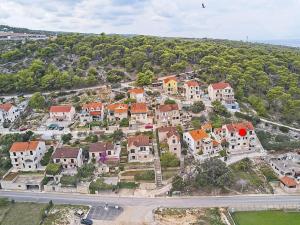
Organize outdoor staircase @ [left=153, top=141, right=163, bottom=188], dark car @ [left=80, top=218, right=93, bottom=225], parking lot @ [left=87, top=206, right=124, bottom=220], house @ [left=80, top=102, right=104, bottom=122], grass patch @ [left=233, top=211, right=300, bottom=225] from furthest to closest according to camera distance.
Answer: house @ [left=80, top=102, right=104, bottom=122], outdoor staircase @ [left=153, top=141, right=163, bottom=188], parking lot @ [left=87, top=206, right=124, bottom=220], grass patch @ [left=233, top=211, right=300, bottom=225], dark car @ [left=80, top=218, right=93, bottom=225]

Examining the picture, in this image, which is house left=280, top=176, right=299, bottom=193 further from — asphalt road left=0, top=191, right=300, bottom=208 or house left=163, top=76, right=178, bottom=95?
house left=163, top=76, right=178, bottom=95

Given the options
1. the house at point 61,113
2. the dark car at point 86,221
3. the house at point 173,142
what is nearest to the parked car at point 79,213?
the dark car at point 86,221

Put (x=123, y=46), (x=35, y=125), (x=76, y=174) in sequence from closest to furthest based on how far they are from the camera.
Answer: (x=76, y=174) < (x=35, y=125) < (x=123, y=46)

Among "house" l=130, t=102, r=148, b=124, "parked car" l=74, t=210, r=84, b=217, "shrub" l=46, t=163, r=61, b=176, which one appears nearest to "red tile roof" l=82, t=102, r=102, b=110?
"house" l=130, t=102, r=148, b=124

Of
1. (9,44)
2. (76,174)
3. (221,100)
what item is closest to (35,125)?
(76,174)

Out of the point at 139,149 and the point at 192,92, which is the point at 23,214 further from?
the point at 192,92

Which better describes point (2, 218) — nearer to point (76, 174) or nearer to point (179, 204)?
point (76, 174)

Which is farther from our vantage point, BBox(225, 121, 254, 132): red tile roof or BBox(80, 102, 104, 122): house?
BBox(80, 102, 104, 122): house

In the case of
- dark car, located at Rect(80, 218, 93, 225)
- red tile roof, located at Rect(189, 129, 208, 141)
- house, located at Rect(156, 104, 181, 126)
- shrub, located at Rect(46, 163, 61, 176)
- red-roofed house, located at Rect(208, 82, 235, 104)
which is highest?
red-roofed house, located at Rect(208, 82, 235, 104)
